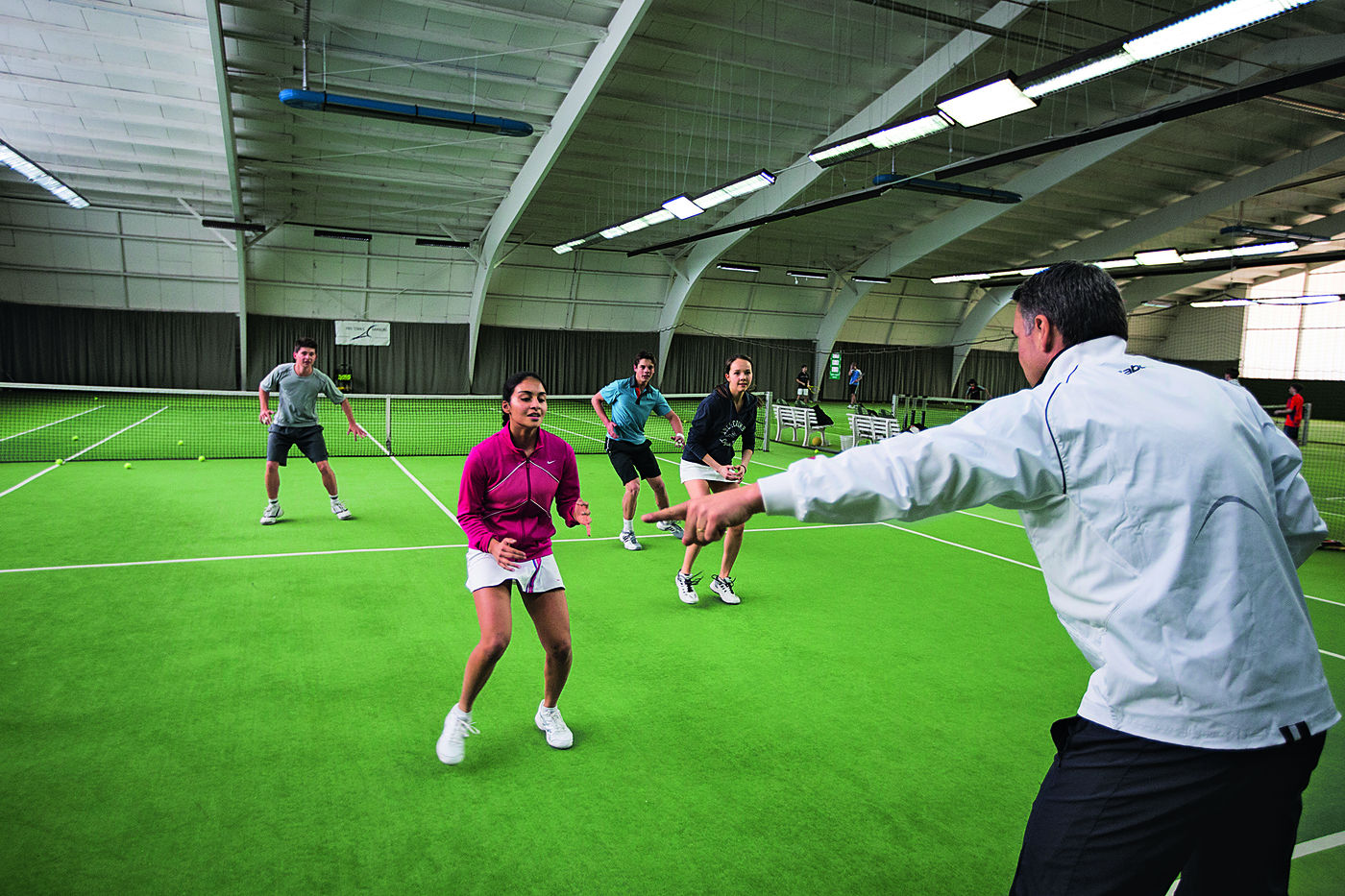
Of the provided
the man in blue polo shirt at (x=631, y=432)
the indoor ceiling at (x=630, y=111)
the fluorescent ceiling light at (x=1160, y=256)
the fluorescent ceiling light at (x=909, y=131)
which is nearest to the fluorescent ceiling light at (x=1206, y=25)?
the fluorescent ceiling light at (x=909, y=131)

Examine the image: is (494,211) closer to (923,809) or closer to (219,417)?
(219,417)

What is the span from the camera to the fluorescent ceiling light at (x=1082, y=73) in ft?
28.9

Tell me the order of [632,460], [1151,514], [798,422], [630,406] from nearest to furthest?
[1151,514]
[630,406]
[632,460]
[798,422]

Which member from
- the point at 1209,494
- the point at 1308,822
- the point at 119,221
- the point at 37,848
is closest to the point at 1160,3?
the point at 1308,822

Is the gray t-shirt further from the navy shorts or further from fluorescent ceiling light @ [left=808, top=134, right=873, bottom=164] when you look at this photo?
the navy shorts

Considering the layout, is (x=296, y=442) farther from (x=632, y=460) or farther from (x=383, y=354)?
(x=383, y=354)

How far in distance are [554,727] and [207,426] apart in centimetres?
1809

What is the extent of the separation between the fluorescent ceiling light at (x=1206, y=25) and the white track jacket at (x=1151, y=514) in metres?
7.75

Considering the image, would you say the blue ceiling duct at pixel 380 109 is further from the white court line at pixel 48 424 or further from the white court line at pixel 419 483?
the white court line at pixel 48 424

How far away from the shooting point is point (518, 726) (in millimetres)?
4414

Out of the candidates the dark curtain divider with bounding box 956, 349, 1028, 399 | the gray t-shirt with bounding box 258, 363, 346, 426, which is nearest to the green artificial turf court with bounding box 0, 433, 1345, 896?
the gray t-shirt with bounding box 258, 363, 346, 426

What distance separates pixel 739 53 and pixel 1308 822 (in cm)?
1560

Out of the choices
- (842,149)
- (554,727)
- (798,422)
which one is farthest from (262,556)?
(798,422)

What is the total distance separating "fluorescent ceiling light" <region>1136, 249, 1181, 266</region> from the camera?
1956 centimetres
